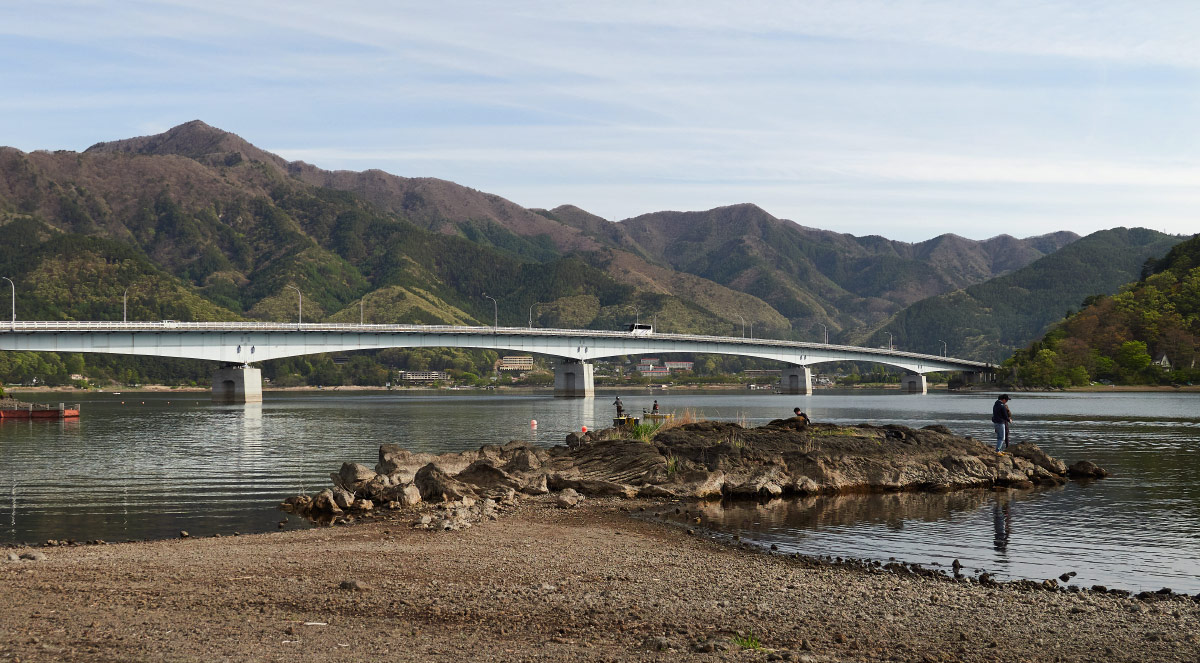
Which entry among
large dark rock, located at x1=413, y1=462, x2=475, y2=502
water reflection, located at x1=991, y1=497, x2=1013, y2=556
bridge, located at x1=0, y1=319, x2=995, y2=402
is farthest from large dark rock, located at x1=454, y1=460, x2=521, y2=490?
bridge, located at x1=0, y1=319, x2=995, y2=402

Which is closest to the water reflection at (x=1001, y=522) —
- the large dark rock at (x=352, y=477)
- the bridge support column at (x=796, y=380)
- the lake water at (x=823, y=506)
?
the lake water at (x=823, y=506)

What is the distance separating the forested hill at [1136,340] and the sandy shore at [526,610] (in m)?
154

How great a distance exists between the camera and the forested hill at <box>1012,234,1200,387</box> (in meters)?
152

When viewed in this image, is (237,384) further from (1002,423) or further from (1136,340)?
(1136,340)

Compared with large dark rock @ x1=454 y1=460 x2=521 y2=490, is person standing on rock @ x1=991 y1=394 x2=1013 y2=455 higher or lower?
higher

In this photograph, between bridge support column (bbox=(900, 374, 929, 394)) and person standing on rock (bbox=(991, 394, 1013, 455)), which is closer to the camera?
person standing on rock (bbox=(991, 394, 1013, 455))

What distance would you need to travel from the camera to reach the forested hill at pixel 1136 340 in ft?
498

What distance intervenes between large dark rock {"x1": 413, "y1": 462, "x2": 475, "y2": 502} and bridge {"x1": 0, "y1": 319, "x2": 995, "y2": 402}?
8319cm

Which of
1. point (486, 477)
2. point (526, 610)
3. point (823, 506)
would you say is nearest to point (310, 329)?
point (486, 477)

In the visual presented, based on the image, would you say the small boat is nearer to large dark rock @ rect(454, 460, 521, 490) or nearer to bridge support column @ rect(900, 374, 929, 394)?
large dark rock @ rect(454, 460, 521, 490)

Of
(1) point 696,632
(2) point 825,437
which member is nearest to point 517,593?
(1) point 696,632

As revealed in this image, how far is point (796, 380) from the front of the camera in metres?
180

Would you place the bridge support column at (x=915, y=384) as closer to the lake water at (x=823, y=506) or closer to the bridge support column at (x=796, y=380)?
the bridge support column at (x=796, y=380)

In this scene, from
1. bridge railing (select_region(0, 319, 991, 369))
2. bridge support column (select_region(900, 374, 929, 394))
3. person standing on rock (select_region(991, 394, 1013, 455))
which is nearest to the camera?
person standing on rock (select_region(991, 394, 1013, 455))
